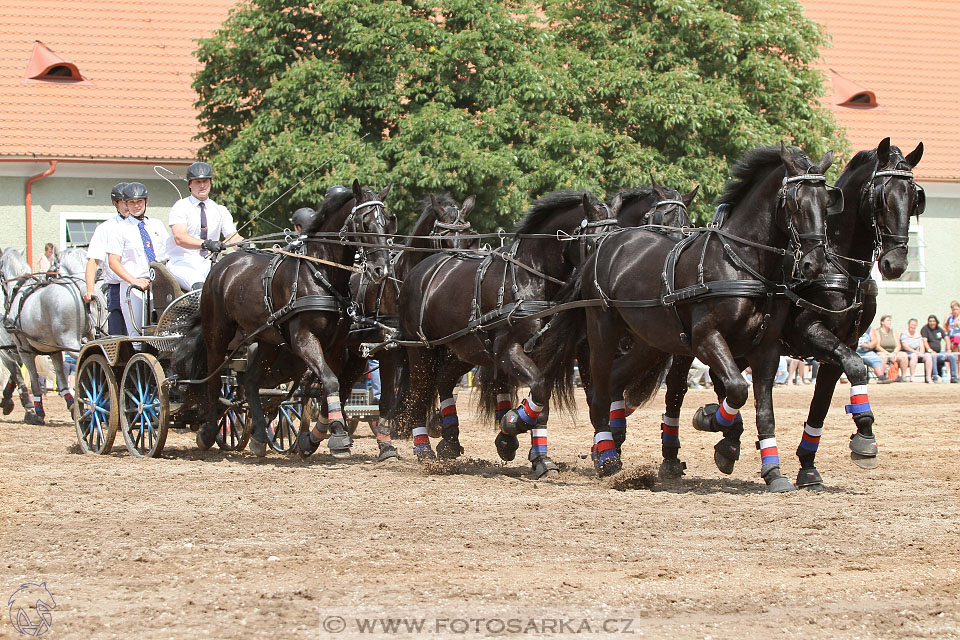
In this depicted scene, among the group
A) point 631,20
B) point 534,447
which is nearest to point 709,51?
point 631,20

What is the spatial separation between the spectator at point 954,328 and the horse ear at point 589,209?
52.6 feet

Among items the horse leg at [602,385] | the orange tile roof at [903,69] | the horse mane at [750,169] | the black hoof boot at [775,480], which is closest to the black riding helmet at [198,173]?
the horse leg at [602,385]

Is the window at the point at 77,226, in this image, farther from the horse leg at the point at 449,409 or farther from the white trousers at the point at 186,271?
the horse leg at the point at 449,409

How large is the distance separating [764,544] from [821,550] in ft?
0.98

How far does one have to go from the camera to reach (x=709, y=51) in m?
22.8

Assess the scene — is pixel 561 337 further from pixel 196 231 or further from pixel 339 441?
pixel 196 231

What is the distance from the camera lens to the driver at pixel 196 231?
36.1ft

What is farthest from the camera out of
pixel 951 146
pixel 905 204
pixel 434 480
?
pixel 951 146

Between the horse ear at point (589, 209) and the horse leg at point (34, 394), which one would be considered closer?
the horse ear at point (589, 209)

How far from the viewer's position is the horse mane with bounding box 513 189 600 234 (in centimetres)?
951

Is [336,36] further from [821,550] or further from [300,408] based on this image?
[821,550]

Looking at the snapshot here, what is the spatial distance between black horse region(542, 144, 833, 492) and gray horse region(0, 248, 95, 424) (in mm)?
6522

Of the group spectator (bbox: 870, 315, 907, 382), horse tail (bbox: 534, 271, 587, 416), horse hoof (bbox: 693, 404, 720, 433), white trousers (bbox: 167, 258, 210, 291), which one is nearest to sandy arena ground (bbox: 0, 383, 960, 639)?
horse hoof (bbox: 693, 404, 720, 433)

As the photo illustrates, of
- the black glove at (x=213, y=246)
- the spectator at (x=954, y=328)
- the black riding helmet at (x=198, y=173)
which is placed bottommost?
the spectator at (x=954, y=328)
